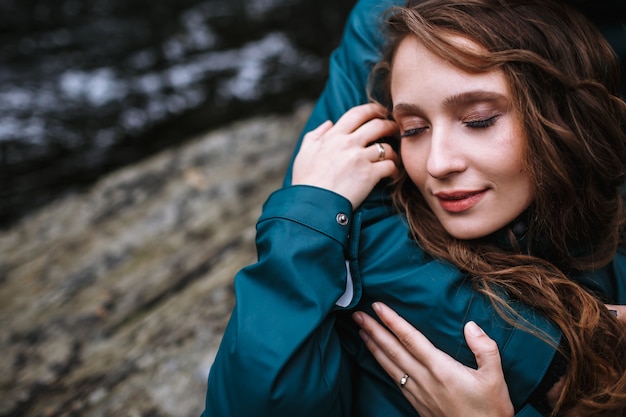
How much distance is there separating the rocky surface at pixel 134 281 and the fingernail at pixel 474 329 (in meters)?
1.43

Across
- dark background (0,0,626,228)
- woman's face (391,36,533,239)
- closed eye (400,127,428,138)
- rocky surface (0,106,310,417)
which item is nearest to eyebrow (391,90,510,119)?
woman's face (391,36,533,239)

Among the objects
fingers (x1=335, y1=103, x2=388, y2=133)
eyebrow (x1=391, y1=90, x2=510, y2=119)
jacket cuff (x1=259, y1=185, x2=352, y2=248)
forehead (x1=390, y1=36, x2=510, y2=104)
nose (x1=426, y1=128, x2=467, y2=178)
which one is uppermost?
forehead (x1=390, y1=36, x2=510, y2=104)

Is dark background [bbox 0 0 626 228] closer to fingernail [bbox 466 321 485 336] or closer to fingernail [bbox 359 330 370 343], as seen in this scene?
fingernail [bbox 359 330 370 343]

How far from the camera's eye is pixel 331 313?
1.92 metres

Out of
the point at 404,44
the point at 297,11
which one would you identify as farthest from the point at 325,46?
the point at 404,44

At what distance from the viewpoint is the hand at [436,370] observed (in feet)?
5.94

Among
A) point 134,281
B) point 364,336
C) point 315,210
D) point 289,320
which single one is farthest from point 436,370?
point 134,281

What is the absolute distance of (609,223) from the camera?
199 cm

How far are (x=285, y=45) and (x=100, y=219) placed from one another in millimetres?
4224

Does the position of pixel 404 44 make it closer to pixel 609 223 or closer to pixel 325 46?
pixel 609 223

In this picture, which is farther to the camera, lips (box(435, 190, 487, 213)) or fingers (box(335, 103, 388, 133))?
fingers (box(335, 103, 388, 133))

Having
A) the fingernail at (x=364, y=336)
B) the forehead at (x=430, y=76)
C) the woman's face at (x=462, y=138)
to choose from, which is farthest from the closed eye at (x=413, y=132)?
the fingernail at (x=364, y=336)

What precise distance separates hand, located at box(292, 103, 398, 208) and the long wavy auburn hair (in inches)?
8.4

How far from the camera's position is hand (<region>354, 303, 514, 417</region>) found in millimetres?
1810
